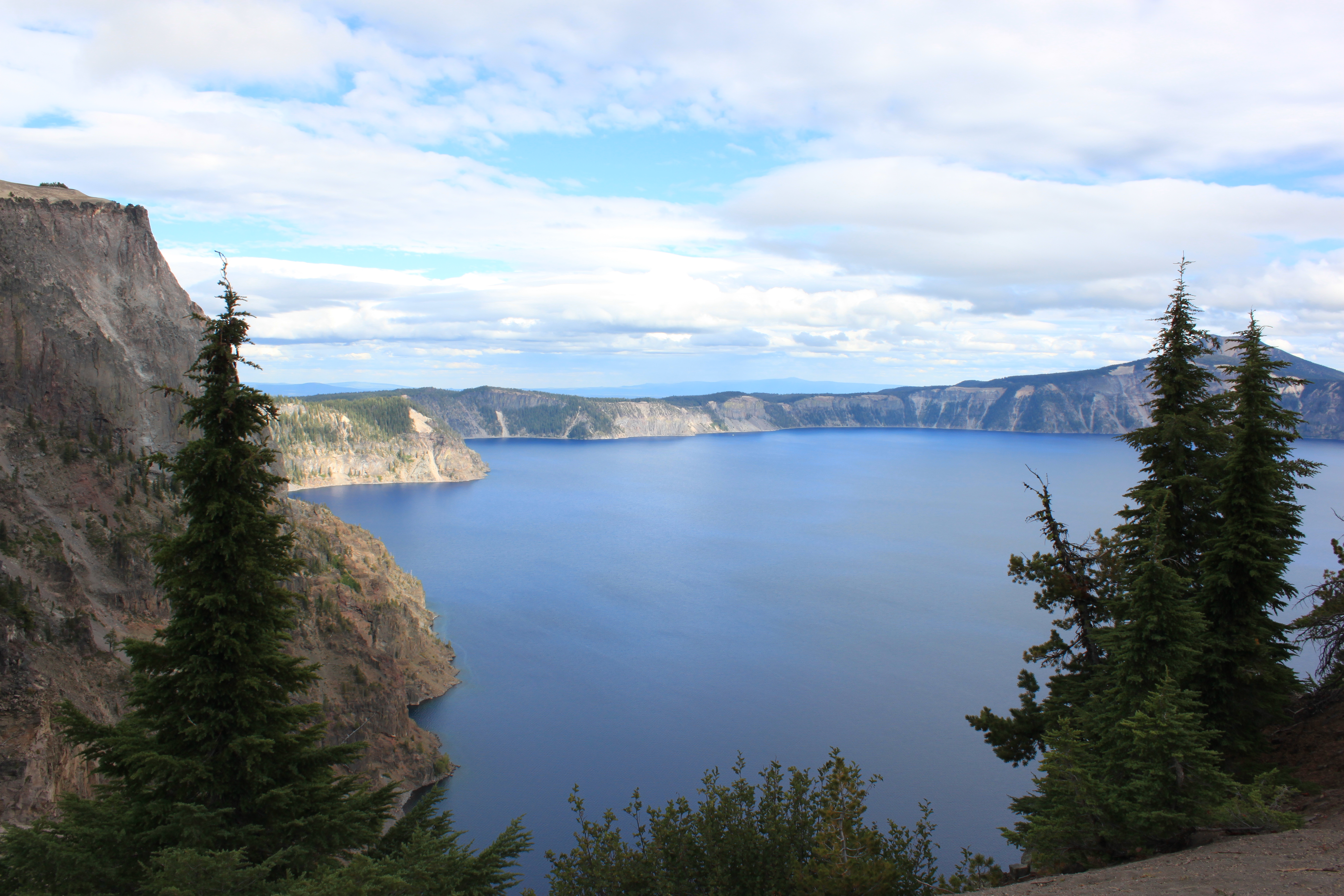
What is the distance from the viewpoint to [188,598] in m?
14.3

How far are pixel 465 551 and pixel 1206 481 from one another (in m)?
112

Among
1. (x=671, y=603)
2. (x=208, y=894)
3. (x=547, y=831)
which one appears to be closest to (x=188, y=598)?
(x=208, y=894)

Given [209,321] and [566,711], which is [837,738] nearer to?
[566,711]

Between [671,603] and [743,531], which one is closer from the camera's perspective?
[671,603]

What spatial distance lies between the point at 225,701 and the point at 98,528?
42.2 meters

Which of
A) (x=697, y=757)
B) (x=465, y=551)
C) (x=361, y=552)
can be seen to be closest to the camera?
(x=697, y=757)

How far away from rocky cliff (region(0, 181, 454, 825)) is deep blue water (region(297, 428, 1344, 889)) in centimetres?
779

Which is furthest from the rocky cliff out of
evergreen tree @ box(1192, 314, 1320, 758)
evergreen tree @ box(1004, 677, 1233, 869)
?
evergreen tree @ box(1192, 314, 1320, 758)

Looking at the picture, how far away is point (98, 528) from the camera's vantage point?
46.8 meters

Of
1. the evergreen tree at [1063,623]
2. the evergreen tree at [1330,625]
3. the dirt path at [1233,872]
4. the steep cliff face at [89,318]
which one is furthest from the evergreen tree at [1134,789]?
the steep cliff face at [89,318]

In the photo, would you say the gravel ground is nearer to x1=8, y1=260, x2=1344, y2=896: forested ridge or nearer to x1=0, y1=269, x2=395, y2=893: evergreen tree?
x1=8, y1=260, x2=1344, y2=896: forested ridge

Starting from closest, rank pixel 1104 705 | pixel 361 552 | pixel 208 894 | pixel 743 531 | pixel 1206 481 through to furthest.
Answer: pixel 208 894
pixel 1104 705
pixel 1206 481
pixel 361 552
pixel 743 531

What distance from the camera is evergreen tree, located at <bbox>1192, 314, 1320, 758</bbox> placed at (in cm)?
2147

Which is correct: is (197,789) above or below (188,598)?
below
